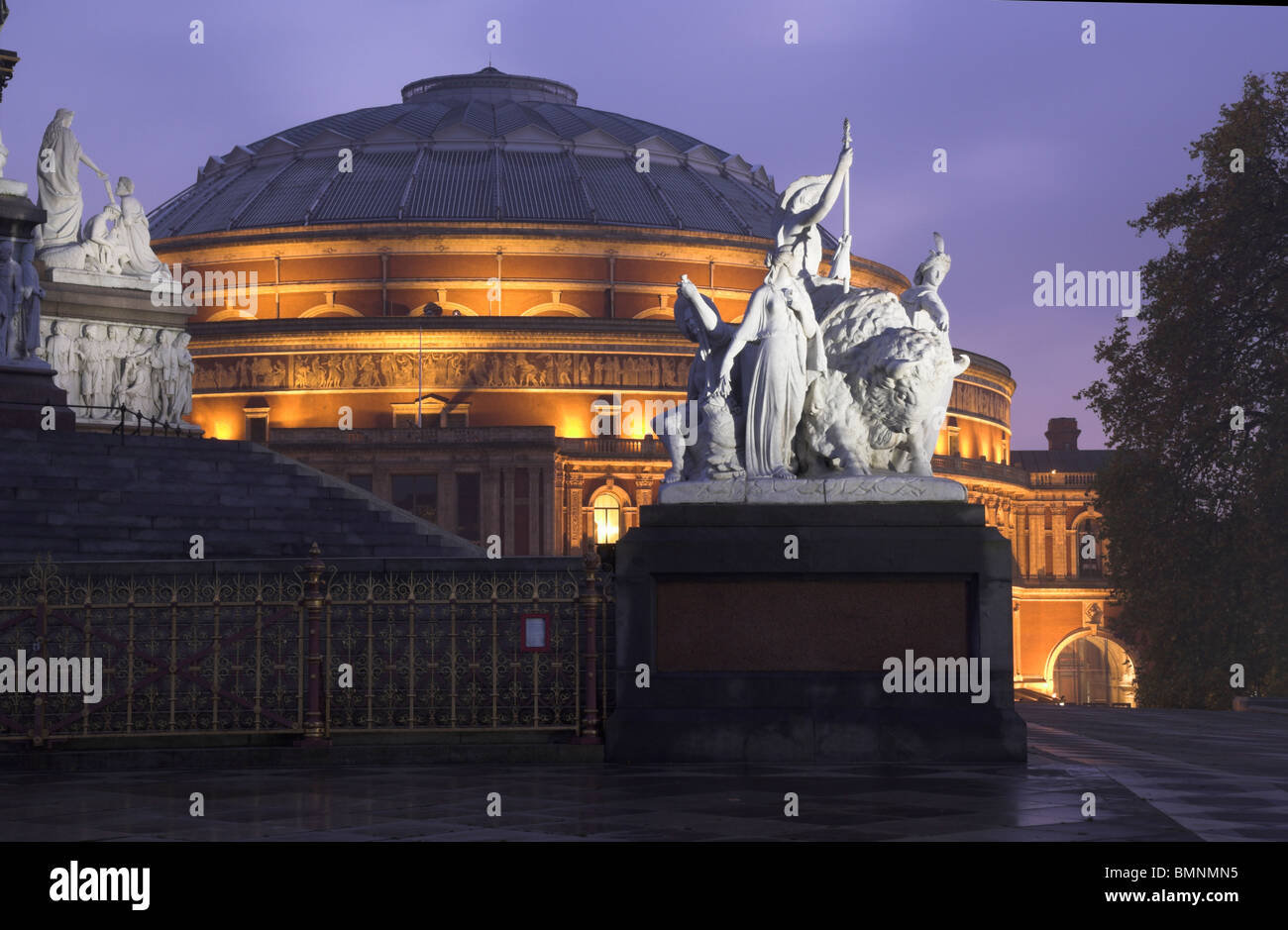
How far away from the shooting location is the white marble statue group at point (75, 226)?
114 ft

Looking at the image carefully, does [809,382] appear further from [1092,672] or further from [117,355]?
[1092,672]

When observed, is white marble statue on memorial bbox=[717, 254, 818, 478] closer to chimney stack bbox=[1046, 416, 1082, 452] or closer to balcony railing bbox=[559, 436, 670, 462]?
balcony railing bbox=[559, 436, 670, 462]

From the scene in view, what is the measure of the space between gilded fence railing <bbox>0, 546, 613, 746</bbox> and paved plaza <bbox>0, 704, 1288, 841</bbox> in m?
1.04

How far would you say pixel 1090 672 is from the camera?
88875mm

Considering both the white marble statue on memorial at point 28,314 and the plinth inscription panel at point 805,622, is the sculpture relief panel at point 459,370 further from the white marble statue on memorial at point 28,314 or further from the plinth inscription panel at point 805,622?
the plinth inscription panel at point 805,622

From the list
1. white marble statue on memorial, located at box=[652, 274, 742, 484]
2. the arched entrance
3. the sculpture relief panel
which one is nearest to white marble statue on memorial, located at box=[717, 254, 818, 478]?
white marble statue on memorial, located at box=[652, 274, 742, 484]

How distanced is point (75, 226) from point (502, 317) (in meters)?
31.7

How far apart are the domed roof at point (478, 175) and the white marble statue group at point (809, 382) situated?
55268mm

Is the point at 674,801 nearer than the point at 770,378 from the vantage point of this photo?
Yes

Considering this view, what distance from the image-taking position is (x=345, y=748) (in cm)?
1669

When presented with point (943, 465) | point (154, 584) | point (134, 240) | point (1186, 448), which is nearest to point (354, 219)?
point (943, 465)

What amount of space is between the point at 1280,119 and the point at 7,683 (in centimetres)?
2895

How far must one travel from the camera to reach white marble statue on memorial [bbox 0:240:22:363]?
29.2 meters

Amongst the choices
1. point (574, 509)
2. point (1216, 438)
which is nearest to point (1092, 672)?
point (574, 509)
